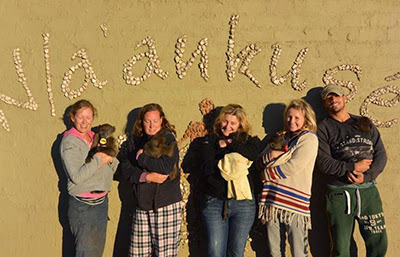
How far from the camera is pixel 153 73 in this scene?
3.51m

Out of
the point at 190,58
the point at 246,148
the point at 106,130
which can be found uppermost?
the point at 190,58

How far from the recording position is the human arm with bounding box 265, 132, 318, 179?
9.38 feet

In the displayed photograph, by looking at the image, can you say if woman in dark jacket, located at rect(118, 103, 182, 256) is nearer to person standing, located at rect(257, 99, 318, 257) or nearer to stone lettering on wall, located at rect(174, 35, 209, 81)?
stone lettering on wall, located at rect(174, 35, 209, 81)

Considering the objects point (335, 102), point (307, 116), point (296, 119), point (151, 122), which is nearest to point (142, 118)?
point (151, 122)

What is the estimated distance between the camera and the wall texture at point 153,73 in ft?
11.1

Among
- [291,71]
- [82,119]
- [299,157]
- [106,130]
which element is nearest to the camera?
[299,157]

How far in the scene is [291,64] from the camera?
135 inches

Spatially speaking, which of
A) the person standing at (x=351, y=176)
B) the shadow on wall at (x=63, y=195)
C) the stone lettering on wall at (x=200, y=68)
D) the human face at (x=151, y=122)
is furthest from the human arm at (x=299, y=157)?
the shadow on wall at (x=63, y=195)

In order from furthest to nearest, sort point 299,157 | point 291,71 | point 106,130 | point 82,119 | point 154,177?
point 291,71, point 106,130, point 82,119, point 154,177, point 299,157

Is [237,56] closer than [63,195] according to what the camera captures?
Yes

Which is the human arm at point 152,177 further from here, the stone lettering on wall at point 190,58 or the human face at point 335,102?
the human face at point 335,102

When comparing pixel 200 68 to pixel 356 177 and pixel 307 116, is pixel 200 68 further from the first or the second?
pixel 356 177

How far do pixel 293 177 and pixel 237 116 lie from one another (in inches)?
28.0

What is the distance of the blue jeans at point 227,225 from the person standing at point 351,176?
767 millimetres
